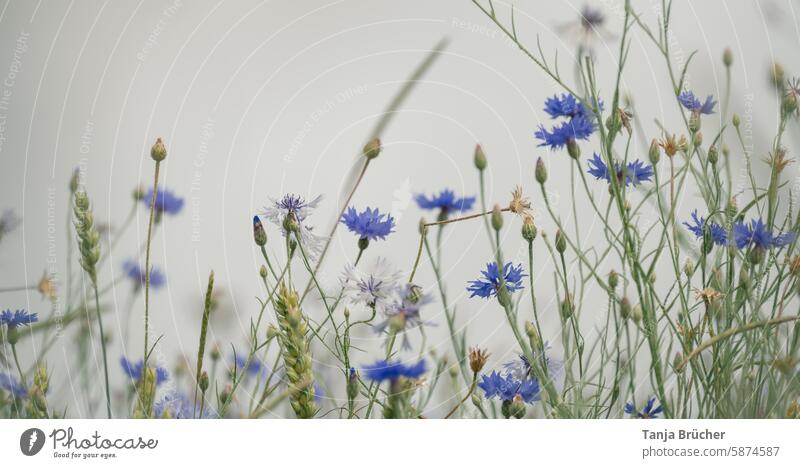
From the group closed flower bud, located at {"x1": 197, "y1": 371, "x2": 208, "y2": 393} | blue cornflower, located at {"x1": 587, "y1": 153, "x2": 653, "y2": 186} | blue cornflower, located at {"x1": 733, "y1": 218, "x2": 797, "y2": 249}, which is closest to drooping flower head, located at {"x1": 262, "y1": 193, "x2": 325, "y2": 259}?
closed flower bud, located at {"x1": 197, "y1": 371, "x2": 208, "y2": 393}

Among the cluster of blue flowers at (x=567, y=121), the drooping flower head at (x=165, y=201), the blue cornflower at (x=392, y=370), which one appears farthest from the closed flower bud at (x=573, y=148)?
the drooping flower head at (x=165, y=201)

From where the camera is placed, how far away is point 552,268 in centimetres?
77

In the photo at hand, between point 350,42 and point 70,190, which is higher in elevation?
point 350,42

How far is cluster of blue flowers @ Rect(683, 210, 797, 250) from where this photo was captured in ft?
2.49

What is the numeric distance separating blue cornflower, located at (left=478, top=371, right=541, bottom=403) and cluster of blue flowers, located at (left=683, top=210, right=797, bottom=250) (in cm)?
19

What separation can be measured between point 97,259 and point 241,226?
0.12m

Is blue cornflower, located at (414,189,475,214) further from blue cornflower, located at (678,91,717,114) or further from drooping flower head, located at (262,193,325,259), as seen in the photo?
blue cornflower, located at (678,91,717,114)

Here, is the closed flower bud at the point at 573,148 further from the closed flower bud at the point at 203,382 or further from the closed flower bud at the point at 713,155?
the closed flower bud at the point at 203,382

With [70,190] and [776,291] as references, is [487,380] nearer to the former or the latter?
[776,291]

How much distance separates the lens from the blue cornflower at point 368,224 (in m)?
0.75

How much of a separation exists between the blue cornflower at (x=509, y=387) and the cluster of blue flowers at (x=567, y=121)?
19cm

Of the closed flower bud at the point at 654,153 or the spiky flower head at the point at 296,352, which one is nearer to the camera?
the spiky flower head at the point at 296,352

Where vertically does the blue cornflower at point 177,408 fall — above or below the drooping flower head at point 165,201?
below

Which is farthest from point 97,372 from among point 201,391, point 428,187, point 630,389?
point 630,389
